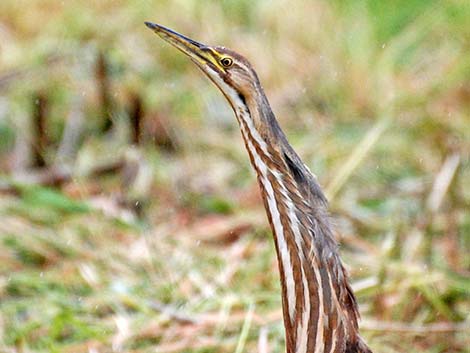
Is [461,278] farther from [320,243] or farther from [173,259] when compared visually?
[320,243]

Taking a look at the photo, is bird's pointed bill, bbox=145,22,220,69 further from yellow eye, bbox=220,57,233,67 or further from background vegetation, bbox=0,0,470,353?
background vegetation, bbox=0,0,470,353

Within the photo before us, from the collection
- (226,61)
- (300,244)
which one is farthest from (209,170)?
(226,61)

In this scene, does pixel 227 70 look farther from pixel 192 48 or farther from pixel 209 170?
pixel 209 170

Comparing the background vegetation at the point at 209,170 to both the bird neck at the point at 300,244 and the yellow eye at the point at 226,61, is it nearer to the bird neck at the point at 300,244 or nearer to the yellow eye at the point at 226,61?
the bird neck at the point at 300,244

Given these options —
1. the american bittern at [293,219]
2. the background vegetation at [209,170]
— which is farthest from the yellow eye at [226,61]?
the background vegetation at [209,170]

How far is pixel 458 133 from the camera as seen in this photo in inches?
198

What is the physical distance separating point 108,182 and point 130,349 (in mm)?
1495

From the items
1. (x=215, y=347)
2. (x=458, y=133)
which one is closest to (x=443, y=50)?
(x=458, y=133)

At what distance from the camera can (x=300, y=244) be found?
7.73 feet

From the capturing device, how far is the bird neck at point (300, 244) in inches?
87.4

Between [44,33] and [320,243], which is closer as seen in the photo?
[320,243]

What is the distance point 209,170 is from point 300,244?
2722mm

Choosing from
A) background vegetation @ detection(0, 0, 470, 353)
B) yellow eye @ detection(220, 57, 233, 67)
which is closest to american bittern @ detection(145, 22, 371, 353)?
yellow eye @ detection(220, 57, 233, 67)

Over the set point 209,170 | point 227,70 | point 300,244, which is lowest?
point 209,170
